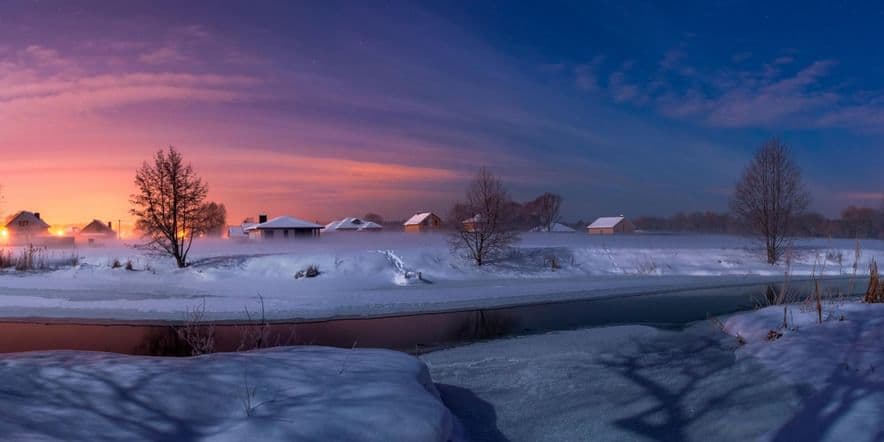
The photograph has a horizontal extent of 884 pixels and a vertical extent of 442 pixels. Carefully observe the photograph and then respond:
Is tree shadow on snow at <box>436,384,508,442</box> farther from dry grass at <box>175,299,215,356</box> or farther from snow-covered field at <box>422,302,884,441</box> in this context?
dry grass at <box>175,299,215,356</box>

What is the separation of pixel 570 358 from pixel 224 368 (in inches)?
226

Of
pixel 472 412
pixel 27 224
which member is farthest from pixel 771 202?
pixel 27 224

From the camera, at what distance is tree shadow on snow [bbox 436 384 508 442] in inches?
251

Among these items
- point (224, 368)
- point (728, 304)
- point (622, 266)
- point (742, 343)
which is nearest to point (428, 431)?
point (224, 368)

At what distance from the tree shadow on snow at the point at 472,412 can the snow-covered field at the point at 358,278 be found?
480 inches

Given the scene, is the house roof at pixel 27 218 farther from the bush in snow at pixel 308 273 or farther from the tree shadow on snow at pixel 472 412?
the tree shadow on snow at pixel 472 412

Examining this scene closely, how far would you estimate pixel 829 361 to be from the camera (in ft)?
24.3

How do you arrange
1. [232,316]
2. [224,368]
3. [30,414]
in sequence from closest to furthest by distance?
[30,414] < [224,368] < [232,316]

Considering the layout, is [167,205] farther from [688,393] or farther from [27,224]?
[27,224]

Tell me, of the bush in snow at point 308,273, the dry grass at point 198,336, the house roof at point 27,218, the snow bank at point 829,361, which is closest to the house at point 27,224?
the house roof at point 27,218

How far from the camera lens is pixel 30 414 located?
4.59 m

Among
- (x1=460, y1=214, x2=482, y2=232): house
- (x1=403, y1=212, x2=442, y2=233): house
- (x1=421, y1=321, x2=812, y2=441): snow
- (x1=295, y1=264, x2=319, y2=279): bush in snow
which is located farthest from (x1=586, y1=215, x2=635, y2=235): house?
(x1=421, y1=321, x2=812, y2=441): snow

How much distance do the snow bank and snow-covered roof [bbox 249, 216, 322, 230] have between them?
47.5 meters

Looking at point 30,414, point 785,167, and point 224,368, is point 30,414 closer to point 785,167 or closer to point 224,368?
point 224,368
